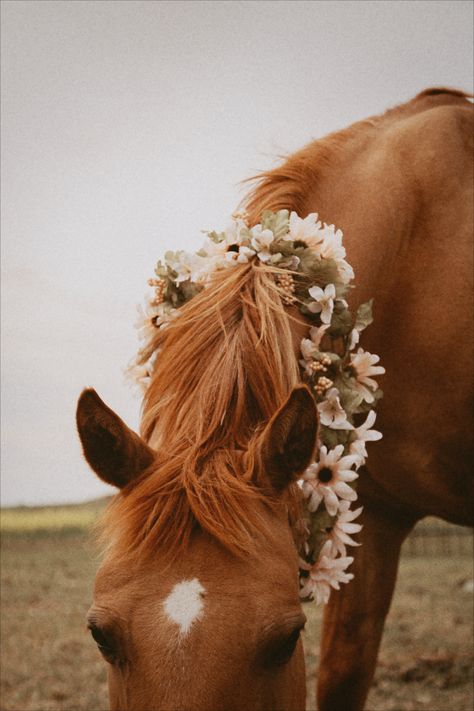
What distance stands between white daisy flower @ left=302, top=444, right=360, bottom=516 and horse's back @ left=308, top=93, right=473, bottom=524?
3.13 feet

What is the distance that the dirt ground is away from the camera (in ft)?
15.9

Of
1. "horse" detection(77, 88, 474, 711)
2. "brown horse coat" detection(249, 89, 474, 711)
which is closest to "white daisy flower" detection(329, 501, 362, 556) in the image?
"horse" detection(77, 88, 474, 711)

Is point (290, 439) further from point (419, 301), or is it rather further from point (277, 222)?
point (419, 301)

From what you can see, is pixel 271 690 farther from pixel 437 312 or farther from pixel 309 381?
pixel 437 312

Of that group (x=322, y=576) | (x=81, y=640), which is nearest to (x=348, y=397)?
(x=322, y=576)

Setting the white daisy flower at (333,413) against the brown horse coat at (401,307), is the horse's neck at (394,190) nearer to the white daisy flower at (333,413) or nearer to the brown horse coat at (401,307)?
the brown horse coat at (401,307)

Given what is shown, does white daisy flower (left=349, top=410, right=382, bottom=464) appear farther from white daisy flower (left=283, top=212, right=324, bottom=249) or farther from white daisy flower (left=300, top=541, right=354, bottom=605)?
white daisy flower (left=283, top=212, right=324, bottom=249)

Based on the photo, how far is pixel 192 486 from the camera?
6.53 feet

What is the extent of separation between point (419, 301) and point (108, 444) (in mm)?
1936

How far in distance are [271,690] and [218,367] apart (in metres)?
0.91

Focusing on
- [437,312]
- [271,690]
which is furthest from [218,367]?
[437,312]

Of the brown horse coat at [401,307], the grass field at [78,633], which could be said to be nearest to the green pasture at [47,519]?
the grass field at [78,633]

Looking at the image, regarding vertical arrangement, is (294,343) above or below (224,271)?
below

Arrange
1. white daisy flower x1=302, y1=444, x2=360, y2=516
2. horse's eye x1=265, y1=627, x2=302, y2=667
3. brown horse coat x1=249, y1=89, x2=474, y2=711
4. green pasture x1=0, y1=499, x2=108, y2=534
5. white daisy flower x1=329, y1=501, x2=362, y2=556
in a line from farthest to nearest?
green pasture x1=0, y1=499, x2=108, y2=534, brown horse coat x1=249, y1=89, x2=474, y2=711, white daisy flower x1=329, y1=501, x2=362, y2=556, white daisy flower x1=302, y1=444, x2=360, y2=516, horse's eye x1=265, y1=627, x2=302, y2=667
